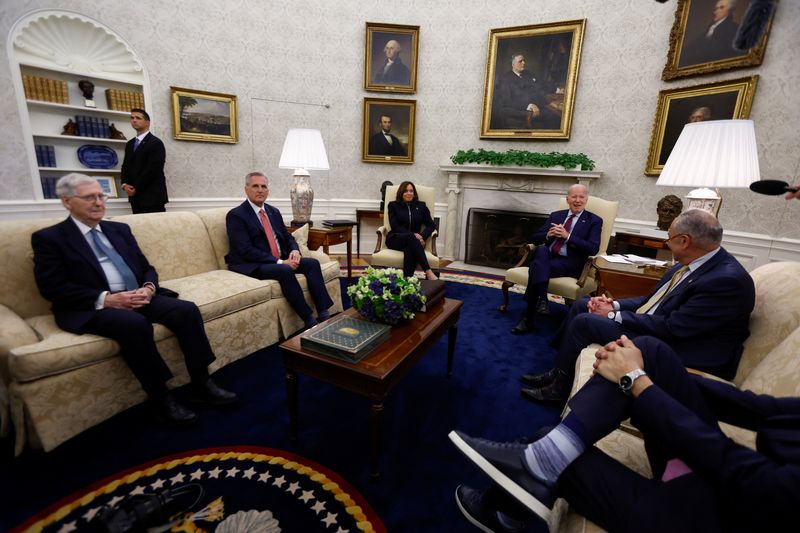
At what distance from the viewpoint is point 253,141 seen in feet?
18.7

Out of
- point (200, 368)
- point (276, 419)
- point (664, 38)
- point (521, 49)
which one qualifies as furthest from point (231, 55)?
point (664, 38)

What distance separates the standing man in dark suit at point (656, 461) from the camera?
864 mm

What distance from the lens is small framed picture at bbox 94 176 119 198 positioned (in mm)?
4820

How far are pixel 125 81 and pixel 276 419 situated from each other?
486 centimetres

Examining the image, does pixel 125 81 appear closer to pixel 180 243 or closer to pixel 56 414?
pixel 180 243

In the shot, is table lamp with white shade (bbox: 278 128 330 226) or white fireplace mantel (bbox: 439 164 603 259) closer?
table lamp with white shade (bbox: 278 128 330 226)

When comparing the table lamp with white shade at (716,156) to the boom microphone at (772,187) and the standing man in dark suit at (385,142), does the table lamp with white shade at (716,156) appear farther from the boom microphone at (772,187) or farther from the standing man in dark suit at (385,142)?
the standing man in dark suit at (385,142)

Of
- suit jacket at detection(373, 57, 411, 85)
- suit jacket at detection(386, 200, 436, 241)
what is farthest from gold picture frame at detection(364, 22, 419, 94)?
suit jacket at detection(386, 200, 436, 241)

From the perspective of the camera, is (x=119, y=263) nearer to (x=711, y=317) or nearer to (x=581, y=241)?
(x=711, y=317)

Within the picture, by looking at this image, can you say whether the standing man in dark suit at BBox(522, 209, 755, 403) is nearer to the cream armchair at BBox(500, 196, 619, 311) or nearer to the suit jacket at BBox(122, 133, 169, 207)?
the cream armchair at BBox(500, 196, 619, 311)

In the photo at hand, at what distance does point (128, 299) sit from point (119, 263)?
12.3 inches

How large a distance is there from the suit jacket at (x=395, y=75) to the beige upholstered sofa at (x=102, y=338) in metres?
3.73

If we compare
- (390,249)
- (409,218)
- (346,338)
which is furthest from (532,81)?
(346,338)

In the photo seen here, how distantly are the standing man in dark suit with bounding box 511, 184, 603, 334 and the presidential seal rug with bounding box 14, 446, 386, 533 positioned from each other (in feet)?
7.62
